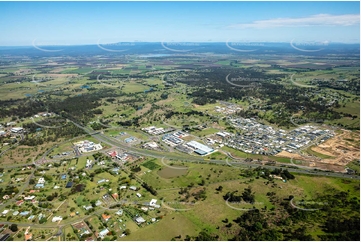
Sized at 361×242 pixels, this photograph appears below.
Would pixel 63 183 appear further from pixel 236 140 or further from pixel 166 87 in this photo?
pixel 166 87

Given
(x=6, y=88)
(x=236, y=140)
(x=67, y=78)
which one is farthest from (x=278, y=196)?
(x=67, y=78)

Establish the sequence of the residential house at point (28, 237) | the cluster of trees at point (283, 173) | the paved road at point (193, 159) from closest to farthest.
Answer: the residential house at point (28, 237) < the cluster of trees at point (283, 173) < the paved road at point (193, 159)

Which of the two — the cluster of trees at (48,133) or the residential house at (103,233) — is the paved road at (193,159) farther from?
the residential house at (103,233)

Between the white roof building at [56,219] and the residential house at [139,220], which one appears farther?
the white roof building at [56,219]

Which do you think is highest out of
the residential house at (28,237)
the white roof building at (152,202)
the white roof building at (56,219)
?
the white roof building at (152,202)

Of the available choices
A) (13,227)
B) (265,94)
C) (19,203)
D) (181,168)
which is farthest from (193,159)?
(265,94)

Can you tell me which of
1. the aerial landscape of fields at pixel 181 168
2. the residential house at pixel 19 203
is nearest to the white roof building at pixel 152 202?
the aerial landscape of fields at pixel 181 168

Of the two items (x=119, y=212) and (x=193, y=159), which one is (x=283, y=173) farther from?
(x=119, y=212)

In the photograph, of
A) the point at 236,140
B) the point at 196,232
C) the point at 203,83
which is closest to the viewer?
the point at 196,232

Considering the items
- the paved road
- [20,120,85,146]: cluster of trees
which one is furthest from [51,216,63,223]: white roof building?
[20,120,85,146]: cluster of trees

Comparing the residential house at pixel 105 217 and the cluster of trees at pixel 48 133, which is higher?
the cluster of trees at pixel 48 133

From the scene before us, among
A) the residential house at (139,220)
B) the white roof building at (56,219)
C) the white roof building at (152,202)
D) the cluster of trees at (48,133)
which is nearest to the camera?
the residential house at (139,220)
